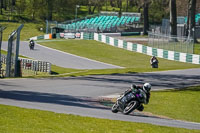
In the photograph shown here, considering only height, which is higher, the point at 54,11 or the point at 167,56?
the point at 54,11

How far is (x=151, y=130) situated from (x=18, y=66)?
1874 cm

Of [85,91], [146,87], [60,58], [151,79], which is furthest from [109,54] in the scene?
[146,87]

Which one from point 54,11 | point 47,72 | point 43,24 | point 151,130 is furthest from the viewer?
point 54,11

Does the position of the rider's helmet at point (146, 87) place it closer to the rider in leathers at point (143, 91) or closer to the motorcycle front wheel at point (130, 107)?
the rider in leathers at point (143, 91)

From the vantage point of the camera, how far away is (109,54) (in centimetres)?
4888

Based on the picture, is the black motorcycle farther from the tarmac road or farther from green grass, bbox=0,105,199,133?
green grass, bbox=0,105,199,133

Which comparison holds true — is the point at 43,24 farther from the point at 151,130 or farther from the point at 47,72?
the point at 151,130

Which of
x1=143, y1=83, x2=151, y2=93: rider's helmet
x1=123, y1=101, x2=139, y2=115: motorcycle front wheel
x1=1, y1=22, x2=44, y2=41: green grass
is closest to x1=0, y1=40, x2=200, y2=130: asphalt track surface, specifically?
x1=123, y1=101, x2=139, y2=115: motorcycle front wheel

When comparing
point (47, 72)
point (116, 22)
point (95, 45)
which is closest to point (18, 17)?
point (116, 22)

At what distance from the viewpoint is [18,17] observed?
277 feet

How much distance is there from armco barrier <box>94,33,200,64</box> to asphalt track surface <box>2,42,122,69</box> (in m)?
7.10

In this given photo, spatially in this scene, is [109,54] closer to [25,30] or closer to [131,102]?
[25,30]

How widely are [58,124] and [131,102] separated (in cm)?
396

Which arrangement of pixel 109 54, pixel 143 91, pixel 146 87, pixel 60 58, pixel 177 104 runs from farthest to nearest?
pixel 109 54
pixel 60 58
pixel 177 104
pixel 143 91
pixel 146 87
